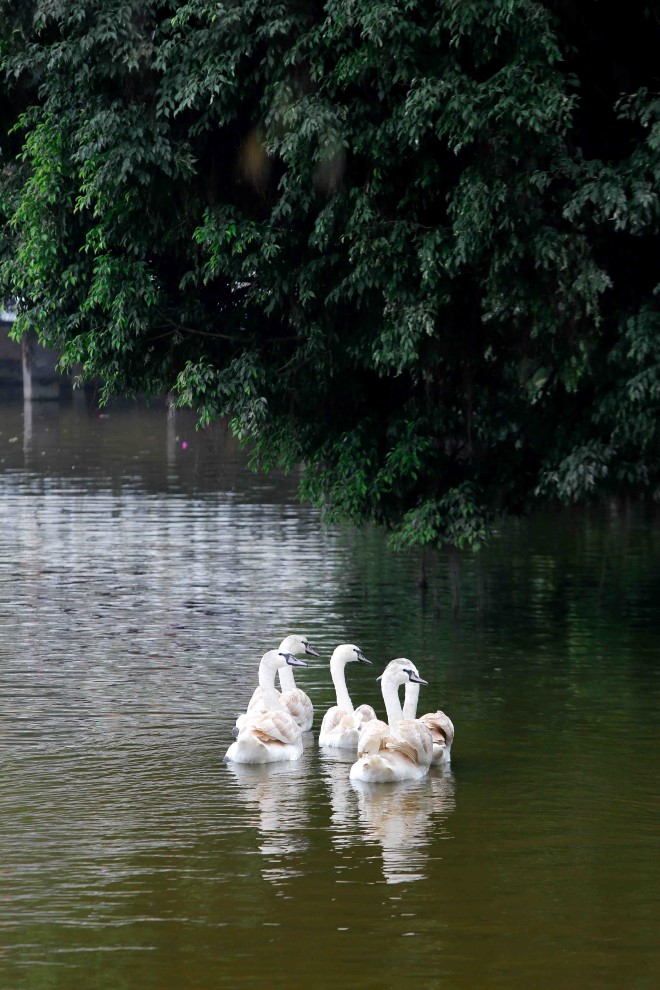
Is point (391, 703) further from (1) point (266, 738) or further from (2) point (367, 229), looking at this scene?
(2) point (367, 229)

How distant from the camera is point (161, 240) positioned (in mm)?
18594

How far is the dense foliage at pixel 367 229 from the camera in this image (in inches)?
636

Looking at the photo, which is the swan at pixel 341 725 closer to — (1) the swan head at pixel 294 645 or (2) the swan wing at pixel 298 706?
(2) the swan wing at pixel 298 706

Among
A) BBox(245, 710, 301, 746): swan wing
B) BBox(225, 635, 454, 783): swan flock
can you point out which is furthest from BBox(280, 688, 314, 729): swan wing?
BBox(245, 710, 301, 746): swan wing

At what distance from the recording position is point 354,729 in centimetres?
1366

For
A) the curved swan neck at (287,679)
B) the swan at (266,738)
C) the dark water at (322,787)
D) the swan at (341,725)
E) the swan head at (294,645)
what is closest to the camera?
the dark water at (322,787)

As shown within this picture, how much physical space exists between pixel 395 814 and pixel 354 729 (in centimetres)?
190

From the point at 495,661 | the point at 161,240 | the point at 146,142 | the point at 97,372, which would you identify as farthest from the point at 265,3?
the point at 495,661

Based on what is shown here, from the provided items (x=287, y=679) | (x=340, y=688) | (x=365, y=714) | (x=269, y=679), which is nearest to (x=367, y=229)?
(x=287, y=679)

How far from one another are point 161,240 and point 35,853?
9007 mm

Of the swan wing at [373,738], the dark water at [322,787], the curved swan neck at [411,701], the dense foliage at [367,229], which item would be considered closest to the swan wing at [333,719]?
the dark water at [322,787]

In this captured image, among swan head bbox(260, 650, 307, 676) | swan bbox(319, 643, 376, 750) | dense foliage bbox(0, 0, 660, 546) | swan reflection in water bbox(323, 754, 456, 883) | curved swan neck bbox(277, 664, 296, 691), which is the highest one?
dense foliage bbox(0, 0, 660, 546)

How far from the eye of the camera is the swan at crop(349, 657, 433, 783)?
12.5m

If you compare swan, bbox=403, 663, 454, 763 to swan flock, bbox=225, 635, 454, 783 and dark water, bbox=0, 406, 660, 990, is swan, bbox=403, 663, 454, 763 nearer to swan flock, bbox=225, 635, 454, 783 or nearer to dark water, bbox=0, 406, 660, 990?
swan flock, bbox=225, 635, 454, 783
